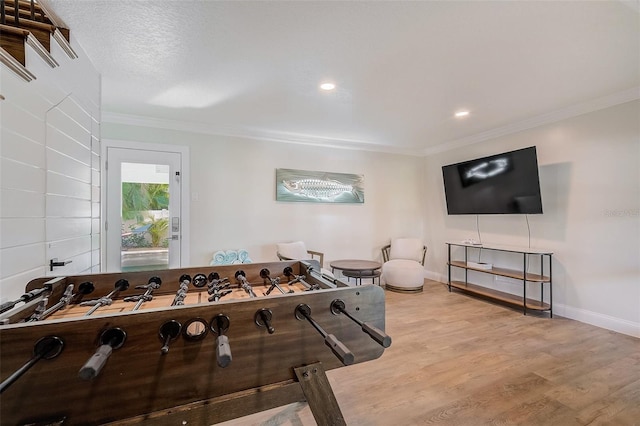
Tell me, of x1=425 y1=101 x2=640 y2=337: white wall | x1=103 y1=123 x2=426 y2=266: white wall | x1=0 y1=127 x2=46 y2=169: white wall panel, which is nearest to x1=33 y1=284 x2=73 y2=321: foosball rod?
x1=0 y1=127 x2=46 y2=169: white wall panel

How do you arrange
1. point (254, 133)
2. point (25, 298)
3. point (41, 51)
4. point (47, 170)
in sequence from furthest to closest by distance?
point (254, 133), point (47, 170), point (41, 51), point (25, 298)

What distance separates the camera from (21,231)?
1.44 m

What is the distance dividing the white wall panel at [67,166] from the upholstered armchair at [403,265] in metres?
3.88

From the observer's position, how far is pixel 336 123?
369 centimetres

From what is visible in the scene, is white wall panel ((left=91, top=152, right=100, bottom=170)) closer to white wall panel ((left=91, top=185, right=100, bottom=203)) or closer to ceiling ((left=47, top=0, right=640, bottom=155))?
white wall panel ((left=91, top=185, right=100, bottom=203))

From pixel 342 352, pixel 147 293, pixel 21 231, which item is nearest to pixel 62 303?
pixel 147 293

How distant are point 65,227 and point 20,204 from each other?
0.49m

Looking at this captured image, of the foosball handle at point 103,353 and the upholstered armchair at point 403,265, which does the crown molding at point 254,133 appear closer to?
the upholstered armchair at point 403,265

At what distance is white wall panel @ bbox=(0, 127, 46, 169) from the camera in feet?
4.24

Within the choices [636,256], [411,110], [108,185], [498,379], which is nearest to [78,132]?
[108,185]

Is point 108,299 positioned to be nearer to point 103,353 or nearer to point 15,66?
point 103,353

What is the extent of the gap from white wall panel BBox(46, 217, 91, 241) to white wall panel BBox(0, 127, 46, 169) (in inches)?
14.2

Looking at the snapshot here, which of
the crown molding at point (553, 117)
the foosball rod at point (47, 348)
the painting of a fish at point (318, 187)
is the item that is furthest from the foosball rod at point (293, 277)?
the crown molding at point (553, 117)

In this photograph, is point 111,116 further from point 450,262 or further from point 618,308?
point 618,308
